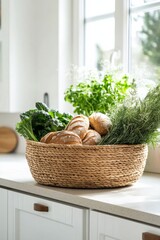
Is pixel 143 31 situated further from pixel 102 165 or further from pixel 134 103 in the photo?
pixel 102 165

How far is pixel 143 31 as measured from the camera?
2475mm

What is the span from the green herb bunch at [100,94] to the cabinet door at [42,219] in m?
0.48

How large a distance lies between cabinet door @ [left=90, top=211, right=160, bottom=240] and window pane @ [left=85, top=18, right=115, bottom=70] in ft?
4.06

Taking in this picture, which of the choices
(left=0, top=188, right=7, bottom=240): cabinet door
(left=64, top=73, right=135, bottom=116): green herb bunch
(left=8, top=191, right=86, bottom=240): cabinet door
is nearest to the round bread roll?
(left=64, top=73, right=135, bottom=116): green herb bunch

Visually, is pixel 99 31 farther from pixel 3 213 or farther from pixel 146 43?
pixel 3 213

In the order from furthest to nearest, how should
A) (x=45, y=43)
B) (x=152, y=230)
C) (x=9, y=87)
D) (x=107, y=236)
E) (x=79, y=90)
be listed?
(x=45, y=43)
(x=9, y=87)
(x=79, y=90)
(x=107, y=236)
(x=152, y=230)

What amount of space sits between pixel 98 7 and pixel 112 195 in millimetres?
1389

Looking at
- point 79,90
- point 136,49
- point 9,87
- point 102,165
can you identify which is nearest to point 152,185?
point 102,165

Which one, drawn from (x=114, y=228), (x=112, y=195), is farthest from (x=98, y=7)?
(x=114, y=228)

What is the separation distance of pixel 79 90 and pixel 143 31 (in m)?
0.60

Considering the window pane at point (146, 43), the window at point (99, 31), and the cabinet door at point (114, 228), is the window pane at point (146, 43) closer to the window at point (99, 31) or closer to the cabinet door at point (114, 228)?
the window at point (99, 31)

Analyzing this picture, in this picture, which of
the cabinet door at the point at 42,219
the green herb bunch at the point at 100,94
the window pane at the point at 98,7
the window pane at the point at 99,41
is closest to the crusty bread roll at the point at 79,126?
the green herb bunch at the point at 100,94

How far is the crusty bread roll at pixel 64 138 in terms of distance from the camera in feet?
5.81

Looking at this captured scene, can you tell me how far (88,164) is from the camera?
5.68ft
